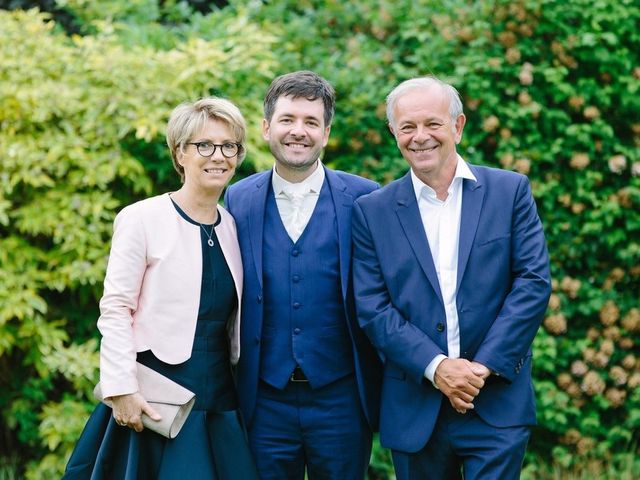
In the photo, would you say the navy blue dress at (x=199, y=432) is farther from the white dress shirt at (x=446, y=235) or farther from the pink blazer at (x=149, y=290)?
the white dress shirt at (x=446, y=235)

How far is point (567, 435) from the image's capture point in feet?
17.7

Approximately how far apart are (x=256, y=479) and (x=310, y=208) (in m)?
1.11

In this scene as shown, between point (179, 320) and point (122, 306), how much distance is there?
216 millimetres

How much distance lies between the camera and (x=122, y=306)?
3.41 metres

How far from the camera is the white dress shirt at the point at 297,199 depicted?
3.79 metres

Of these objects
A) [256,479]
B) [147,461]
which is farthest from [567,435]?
[147,461]

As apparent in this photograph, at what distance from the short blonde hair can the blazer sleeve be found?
338 mm

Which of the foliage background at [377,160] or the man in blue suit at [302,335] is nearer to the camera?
the man in blue suit at [302,335]

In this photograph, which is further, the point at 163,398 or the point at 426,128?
the point at 426,128

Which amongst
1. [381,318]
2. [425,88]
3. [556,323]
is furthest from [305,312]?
[556,323]

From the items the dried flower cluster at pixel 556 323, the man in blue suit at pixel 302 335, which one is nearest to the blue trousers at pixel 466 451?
the man in blue suit at pixel 302 335

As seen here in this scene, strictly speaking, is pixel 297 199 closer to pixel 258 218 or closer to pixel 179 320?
pixel 258 218

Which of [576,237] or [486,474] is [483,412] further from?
[576,237]

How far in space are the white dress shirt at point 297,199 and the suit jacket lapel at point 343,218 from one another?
6 cm
